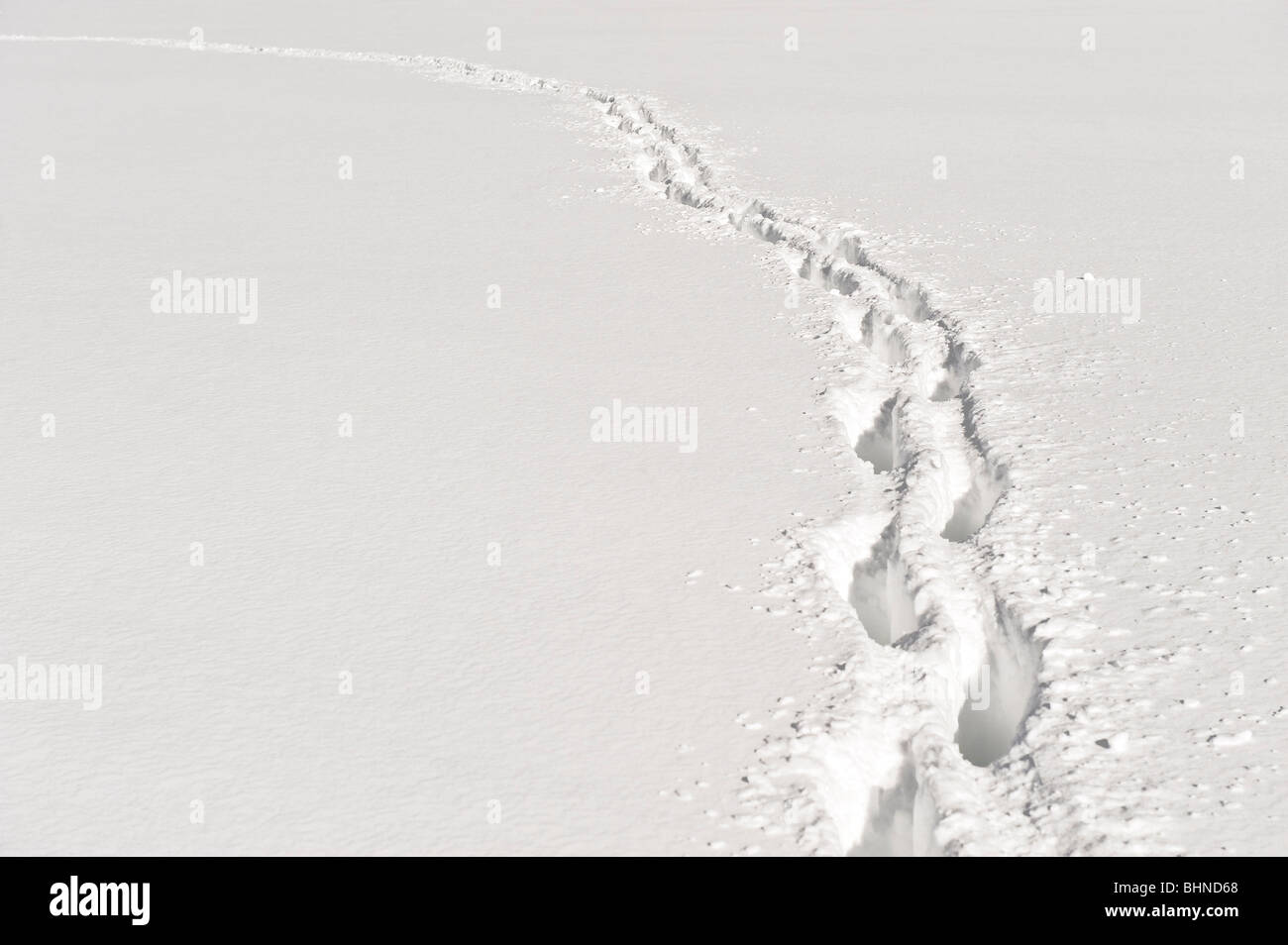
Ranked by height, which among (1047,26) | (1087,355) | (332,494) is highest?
(1047,26)

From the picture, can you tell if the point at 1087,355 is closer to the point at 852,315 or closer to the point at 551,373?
the point at 852,315

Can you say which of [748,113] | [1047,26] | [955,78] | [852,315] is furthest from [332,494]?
[1047,26]

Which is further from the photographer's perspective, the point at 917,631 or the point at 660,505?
the point at 660,505

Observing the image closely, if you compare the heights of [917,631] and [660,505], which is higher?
[660,505]
